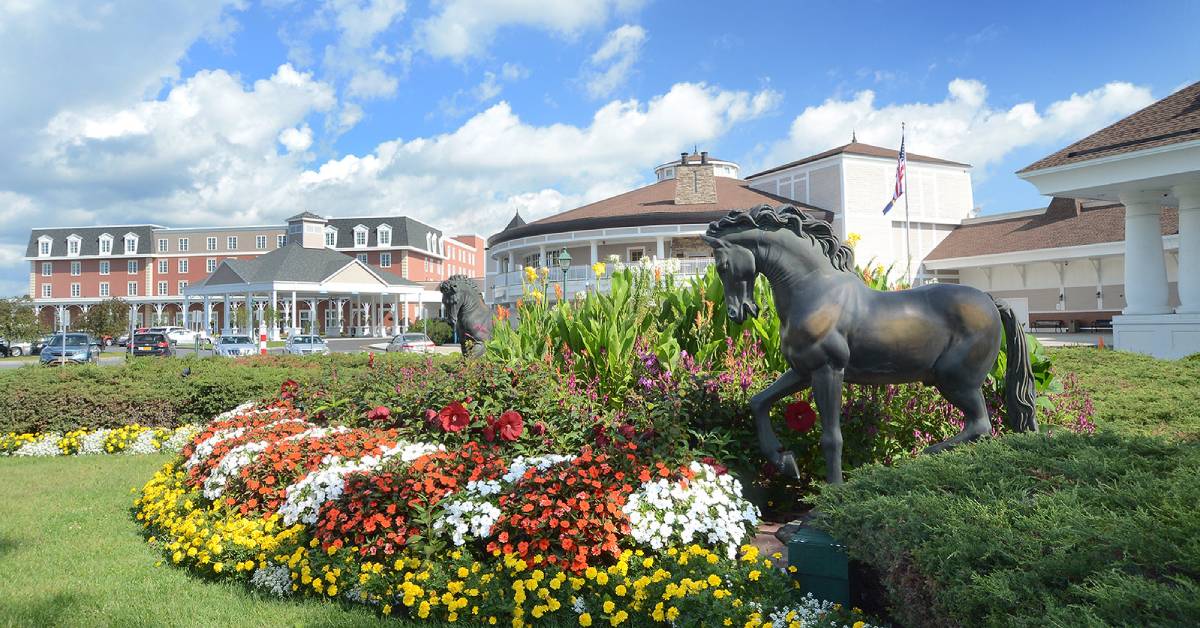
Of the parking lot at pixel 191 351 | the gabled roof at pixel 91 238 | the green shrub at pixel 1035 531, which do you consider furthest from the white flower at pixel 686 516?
the gabled roof at pixel 91 238

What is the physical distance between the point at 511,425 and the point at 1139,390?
27.2 ft

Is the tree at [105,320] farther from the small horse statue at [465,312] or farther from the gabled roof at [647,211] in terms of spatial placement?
the small horse statue at [465,312]

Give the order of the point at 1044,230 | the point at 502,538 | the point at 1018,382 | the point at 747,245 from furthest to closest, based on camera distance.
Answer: the point at 1044,230 < the point at 1018,382 < the point at 747,245 < the point at 502,538

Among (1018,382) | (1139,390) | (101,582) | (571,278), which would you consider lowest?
(101,582)

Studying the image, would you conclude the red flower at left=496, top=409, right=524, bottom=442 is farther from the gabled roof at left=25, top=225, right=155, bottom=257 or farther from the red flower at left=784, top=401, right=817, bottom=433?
the gabled roof at left=25, top=225, right=155, bottom=257

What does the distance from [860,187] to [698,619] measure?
40.6 metres

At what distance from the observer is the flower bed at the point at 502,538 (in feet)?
11.2

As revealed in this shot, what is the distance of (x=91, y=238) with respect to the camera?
253ft

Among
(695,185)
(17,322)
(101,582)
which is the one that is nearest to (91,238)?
(17,322)

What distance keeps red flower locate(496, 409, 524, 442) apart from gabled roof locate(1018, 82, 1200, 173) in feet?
48.0

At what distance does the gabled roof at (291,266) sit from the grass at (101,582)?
44.6m

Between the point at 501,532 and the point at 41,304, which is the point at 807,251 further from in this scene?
the point at 41,304

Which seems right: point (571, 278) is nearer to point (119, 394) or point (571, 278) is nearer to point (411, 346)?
point (411, 346)

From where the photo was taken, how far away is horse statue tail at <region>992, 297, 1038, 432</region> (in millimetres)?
4320
